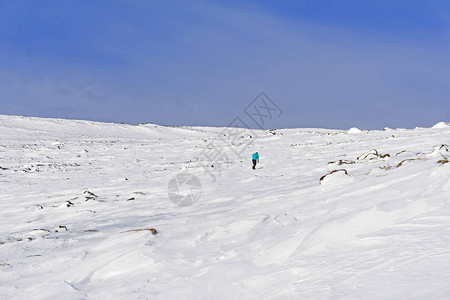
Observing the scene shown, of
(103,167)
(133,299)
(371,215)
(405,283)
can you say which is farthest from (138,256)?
(103,167)

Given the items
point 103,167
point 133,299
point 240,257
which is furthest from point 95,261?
point 103,167

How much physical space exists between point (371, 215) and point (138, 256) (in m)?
2.70

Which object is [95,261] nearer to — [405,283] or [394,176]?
[405,283]

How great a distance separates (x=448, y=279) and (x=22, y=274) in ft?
14.4

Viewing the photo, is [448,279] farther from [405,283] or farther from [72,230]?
[72,230]

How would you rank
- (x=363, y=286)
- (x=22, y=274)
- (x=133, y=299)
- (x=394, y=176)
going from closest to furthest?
(x=363, y=286)
(x=133, y=299)
(x=22, y=274)
(x=394, y=176)

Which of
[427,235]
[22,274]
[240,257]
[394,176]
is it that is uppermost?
[394,176]

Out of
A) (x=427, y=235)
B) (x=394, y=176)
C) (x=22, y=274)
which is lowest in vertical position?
(x=22, y=274)

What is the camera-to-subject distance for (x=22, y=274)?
471 centimetres

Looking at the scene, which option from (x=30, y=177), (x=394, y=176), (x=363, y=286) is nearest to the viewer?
(x=363, y=286)

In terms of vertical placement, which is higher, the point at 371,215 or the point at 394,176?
the point at 394,176

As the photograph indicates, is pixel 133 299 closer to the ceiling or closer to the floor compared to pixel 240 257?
closer to the floor

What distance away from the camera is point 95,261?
4.87 metres

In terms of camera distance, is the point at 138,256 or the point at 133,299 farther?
the point at 138,256
